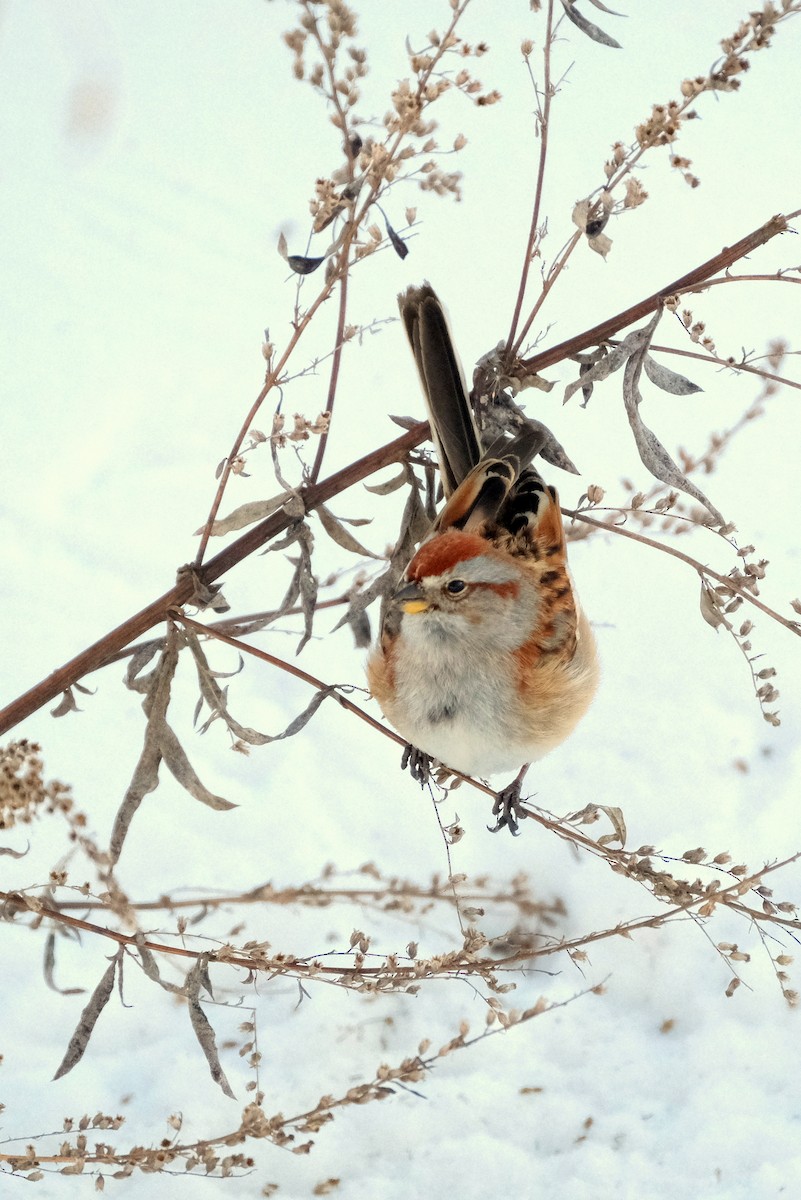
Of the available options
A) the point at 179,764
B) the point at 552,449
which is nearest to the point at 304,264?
the point at 552,449

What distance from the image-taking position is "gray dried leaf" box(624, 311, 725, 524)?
1602 millimetres

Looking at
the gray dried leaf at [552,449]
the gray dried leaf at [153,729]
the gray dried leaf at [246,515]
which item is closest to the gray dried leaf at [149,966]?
the gray dried leaf at [153,729]

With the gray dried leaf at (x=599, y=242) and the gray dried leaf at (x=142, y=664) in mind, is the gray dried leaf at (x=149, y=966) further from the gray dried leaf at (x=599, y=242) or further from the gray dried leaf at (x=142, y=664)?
the gray dried leaf at (x=599, y=242)

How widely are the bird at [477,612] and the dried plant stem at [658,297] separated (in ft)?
0.37

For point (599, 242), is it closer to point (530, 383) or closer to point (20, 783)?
point (530, 383)

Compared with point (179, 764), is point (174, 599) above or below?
above

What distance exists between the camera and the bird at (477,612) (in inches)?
72.7

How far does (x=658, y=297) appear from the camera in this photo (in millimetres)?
1601

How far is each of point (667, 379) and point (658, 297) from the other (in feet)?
0.40

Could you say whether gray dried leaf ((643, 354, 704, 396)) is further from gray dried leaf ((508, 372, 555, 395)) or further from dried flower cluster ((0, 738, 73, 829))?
dried flower cluster ((0, 738, 73, 829))

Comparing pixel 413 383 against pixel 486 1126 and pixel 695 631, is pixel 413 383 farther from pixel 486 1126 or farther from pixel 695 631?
pixel 486 1126

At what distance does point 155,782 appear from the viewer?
1.75 meters

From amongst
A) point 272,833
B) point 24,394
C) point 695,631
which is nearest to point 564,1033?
point 272,833

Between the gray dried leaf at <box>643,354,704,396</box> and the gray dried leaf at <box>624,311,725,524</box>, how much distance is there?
2 cm
